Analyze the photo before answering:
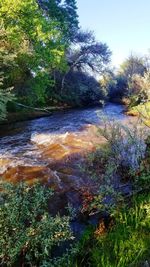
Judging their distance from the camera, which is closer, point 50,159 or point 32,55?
point 50,159

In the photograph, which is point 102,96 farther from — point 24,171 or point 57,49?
point 24,171

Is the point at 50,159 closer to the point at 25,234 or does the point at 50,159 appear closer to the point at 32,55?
the point at 25,234

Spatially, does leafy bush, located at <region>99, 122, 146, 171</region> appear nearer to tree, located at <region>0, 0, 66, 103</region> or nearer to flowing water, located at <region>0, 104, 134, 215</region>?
flowing water, located at <region>0, 104, 134, 215</region>

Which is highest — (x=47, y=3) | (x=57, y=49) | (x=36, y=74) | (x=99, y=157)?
(x=47, y=3)

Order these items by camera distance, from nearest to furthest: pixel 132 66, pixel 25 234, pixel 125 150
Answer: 1. pixel 25 234
2. pixel 125 150
3. pixel 132 66

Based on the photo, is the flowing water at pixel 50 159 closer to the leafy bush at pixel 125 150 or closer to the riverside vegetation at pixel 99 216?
the riverside vegetation at pixel 99 216

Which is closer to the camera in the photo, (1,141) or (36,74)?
(1,141)

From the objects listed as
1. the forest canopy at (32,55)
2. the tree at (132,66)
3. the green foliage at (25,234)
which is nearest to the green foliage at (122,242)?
the green foliage at (25,234)

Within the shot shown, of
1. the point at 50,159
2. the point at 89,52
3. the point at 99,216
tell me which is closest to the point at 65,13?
the point at 89,52

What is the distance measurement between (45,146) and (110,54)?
30.0 meters

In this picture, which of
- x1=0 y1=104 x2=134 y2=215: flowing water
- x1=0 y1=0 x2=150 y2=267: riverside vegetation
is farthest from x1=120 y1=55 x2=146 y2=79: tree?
x1=0 y1=0 x2=150 y2=267: riverside vegetation

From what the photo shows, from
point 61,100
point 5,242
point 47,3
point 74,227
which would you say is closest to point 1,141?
point 74,227

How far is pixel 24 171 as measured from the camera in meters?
9.28

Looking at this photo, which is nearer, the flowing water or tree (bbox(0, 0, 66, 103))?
the flowing water
